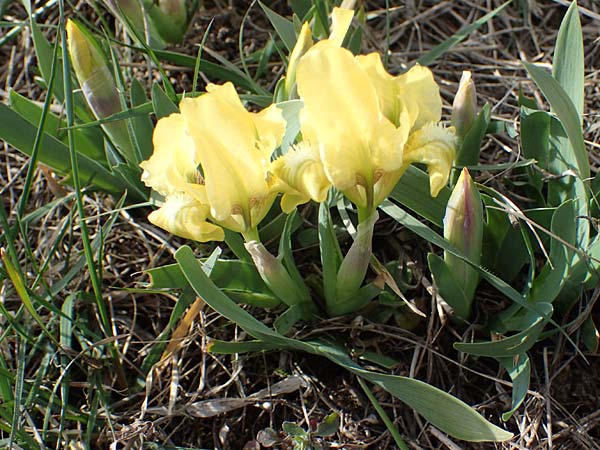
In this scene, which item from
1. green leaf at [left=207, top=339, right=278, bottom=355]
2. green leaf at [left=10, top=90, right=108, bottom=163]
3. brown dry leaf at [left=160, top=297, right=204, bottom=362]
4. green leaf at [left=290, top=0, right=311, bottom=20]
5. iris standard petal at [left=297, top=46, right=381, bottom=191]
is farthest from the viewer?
green leaf at [left=290, top=0, right=311, bottom=20]

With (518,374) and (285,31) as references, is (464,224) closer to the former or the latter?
(518,374)

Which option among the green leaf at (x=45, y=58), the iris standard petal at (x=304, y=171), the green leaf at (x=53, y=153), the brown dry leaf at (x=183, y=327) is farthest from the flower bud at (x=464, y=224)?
the green leaf at (x=45, y=58)

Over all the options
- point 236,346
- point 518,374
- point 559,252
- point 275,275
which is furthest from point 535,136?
point 236,346

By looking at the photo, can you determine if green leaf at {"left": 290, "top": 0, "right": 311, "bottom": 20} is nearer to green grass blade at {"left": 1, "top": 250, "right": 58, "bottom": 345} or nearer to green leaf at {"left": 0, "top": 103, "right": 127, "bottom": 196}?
green leaf at {"left": 0, "top": 103, "right": 127, "bottom": 196}

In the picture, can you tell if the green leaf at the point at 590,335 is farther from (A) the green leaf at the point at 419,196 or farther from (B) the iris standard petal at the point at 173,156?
(B) the iris standard petal at the point at 173,156

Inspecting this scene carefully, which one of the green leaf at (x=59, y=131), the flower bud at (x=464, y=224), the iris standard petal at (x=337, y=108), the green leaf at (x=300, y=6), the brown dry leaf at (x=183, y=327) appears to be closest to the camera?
the iris standard petal at (x=337, y=108)

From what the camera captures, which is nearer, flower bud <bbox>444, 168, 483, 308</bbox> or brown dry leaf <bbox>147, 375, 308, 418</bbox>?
flower bud <bbox>444, 168, 483, 308</bbox>

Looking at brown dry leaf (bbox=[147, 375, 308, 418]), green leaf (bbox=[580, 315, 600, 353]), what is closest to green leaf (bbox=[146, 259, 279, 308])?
brown dry leaf (bbox=[147, 375, 308, 418])

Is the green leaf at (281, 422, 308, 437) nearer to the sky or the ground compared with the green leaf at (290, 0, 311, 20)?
nearer to the ground
